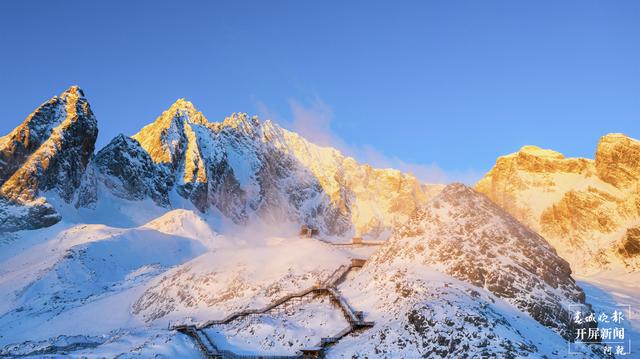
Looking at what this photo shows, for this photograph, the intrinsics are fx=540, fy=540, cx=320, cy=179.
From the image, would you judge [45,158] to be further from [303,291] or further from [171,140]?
[303,291]

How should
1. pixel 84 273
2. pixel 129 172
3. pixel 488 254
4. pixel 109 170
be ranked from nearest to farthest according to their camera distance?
pixel 488 254 → pixel 84 273 → pixel 109 170 → pixel 129 172

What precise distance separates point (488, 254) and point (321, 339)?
44.9 ft

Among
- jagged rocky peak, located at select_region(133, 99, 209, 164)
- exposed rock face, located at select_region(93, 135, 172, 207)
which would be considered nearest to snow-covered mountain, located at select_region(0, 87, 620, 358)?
exposed rock face, located at select_region(93, 135, 172, 207)

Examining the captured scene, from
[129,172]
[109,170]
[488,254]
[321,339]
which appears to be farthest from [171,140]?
[321,339]

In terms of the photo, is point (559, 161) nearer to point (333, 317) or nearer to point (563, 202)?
point (563, 202)

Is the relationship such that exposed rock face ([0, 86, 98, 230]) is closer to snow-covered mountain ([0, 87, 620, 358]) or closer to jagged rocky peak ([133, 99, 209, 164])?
snow-covered mountain ([0, 87, 620, 358])

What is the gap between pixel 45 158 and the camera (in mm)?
121250

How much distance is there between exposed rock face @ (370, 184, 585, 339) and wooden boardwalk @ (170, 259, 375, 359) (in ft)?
14.6

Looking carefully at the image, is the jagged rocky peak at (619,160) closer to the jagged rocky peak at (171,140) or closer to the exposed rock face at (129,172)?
the exposed rock face at (129,172)

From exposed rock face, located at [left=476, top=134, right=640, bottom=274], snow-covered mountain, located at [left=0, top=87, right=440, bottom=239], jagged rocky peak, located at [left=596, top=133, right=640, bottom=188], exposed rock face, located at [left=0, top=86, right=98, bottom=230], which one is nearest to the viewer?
exposed rock face, located at [left=0, top=86, right=98, bottom=230]

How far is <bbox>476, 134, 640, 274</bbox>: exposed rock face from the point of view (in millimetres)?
112812

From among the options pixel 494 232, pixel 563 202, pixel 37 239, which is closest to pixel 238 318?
pixel 494 232

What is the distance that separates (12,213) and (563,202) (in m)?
121

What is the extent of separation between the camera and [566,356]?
29203 millimetres
